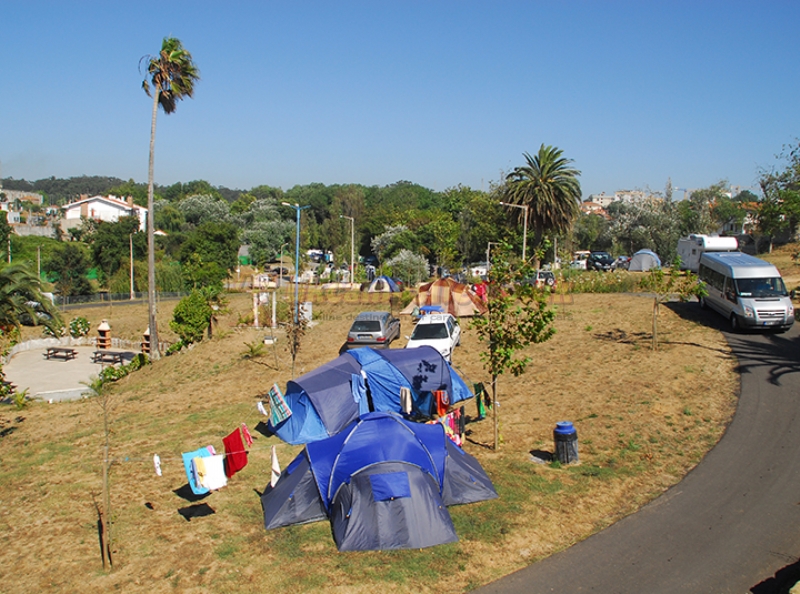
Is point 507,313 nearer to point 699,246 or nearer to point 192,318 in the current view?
point 192,318

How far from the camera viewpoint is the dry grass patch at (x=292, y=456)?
28.6 feet

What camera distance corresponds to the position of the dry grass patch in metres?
8.70

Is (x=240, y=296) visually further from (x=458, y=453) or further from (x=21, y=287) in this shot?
(x=458, y=453)

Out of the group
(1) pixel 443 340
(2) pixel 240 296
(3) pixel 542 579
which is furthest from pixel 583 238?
(3) pixel 542 579

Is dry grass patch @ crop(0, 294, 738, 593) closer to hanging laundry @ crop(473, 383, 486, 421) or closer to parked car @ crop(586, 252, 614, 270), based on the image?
hanging laundry @ crop(473, 383, 486, 421)

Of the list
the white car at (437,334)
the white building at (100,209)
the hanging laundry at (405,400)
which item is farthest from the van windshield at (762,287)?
the white building at (100,209)

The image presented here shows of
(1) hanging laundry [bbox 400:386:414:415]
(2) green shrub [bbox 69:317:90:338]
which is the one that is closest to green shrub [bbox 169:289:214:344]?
(2) green shrub [bbox 69:317:90:338]

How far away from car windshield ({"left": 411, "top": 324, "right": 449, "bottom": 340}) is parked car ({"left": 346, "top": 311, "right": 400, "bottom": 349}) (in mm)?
1744

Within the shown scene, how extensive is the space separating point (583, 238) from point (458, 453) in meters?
84.0

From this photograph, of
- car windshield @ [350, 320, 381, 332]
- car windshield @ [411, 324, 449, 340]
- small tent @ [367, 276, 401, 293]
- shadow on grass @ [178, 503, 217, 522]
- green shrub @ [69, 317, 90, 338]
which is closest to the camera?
shadow on grass @ [178, 503, 217, 522]

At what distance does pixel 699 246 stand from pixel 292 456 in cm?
3171

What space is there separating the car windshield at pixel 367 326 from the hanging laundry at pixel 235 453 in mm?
13718

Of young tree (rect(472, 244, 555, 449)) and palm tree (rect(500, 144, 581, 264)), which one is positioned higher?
palm tree (rect(500, 144, 581, 264))

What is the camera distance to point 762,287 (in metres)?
21.4
